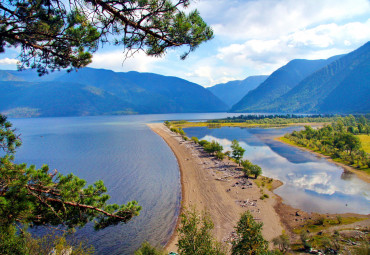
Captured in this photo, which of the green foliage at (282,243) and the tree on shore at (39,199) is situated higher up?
the tree on shore at (39,199)

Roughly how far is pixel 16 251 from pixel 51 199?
3.14 metres

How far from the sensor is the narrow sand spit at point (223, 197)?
21.1 m

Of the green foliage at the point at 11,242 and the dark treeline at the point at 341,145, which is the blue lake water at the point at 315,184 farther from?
the green foliage at the point at 11,242

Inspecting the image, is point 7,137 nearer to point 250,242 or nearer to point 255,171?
point 250,242

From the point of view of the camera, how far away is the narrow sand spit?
21097mm

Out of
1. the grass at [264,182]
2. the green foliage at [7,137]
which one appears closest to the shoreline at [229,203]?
the grass at [264,182]

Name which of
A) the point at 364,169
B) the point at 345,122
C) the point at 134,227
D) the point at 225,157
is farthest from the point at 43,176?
the point at 345,122

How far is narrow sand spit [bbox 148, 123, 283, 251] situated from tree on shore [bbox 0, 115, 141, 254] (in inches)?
517

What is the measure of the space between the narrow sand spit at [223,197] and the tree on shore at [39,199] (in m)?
13.1

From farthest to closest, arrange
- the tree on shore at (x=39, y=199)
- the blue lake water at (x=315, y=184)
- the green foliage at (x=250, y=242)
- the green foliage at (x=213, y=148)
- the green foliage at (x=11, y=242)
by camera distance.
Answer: the green foliage at (x=213, y=148)
the blue lake water at (x=315, y=184)
the green foliage at (x=250, y=242)
the green foliage at (x=11, y=242)
the tree on shore at (x=39, y=199)

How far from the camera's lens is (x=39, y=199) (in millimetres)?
6266

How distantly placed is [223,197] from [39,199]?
84.8 feet

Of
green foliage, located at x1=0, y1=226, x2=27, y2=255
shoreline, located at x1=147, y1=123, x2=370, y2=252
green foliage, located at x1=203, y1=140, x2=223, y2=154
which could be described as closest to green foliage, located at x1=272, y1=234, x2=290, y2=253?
shoreline, located at x1=147, y1=123, x2=370, y2=252

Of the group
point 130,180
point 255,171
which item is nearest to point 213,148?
point 255,171
